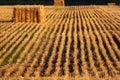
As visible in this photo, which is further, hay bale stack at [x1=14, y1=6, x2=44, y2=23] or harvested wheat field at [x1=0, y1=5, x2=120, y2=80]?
hay bale stack at [x1=14, y1=6, x2=44, y2=23]

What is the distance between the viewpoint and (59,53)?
1098 centimetres

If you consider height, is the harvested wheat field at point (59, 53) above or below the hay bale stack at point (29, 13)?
below

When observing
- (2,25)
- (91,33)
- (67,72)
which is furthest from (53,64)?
(2,25)

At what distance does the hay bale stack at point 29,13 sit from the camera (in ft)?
60.6

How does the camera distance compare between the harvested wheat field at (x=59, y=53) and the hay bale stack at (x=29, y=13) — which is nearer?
the harvested wheat field at (x=59, y=53)

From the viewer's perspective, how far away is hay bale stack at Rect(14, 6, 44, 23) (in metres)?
18.5

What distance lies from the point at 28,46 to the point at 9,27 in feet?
16.4

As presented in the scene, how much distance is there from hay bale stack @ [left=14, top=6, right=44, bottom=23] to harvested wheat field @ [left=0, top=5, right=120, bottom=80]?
2116mm

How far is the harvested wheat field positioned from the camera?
28.4 feet

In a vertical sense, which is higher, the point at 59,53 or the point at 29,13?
the point at 29,13

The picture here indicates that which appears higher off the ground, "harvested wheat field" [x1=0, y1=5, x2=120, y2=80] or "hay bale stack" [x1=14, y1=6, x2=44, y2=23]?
"hay bale stack" [x1=14, y1=6, x2=44, y2=23]

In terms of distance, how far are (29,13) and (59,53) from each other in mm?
7975

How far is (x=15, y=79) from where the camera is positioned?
8.16 m

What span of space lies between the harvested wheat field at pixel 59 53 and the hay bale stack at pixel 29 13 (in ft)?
6.94
